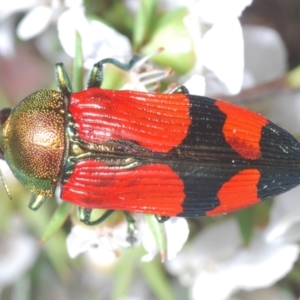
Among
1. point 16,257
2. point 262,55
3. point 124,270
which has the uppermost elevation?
point 262,55

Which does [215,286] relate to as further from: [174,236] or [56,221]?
[56,221]

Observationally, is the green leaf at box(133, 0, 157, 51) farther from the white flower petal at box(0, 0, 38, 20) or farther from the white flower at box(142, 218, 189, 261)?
the white flower at box(142, 218, 189, 261)

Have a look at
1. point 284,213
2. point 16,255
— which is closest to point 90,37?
point 284,213

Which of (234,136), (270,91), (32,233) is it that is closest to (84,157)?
(234,136)

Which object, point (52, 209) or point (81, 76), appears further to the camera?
point (52, 209)

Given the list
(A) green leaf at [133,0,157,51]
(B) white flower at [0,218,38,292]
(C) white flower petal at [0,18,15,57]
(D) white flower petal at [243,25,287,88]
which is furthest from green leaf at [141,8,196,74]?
(B) white flower at [0,218,38,292]

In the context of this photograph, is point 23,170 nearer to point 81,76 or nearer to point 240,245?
point 81,76
